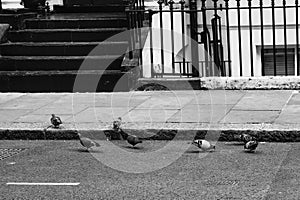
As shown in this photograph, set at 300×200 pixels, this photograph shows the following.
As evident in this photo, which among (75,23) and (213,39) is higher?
(75,23)

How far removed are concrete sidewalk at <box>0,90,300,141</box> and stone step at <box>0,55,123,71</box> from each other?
64 cm

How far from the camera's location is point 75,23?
13492 mm

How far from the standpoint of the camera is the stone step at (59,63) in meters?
12.3

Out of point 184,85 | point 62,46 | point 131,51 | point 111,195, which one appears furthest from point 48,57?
point 111,195

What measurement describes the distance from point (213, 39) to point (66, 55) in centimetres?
232

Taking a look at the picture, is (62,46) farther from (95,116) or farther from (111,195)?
(111,195)

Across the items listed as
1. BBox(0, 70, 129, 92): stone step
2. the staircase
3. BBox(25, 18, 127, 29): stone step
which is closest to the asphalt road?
BBox(0, 70, 129, 92): stone step

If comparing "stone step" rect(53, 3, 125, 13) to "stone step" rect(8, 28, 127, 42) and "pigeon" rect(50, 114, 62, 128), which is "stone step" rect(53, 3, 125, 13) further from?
"pigeon" rect(50, 114, 62, 128)

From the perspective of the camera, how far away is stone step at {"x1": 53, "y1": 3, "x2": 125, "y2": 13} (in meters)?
14.3

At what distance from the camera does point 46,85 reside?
40.8ft

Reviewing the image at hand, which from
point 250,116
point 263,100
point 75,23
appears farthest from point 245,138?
point 75,23

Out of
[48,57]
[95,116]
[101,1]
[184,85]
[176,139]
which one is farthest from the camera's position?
[101,1]

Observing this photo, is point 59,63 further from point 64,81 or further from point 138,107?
point 138,107

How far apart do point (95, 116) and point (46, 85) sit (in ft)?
7.61
